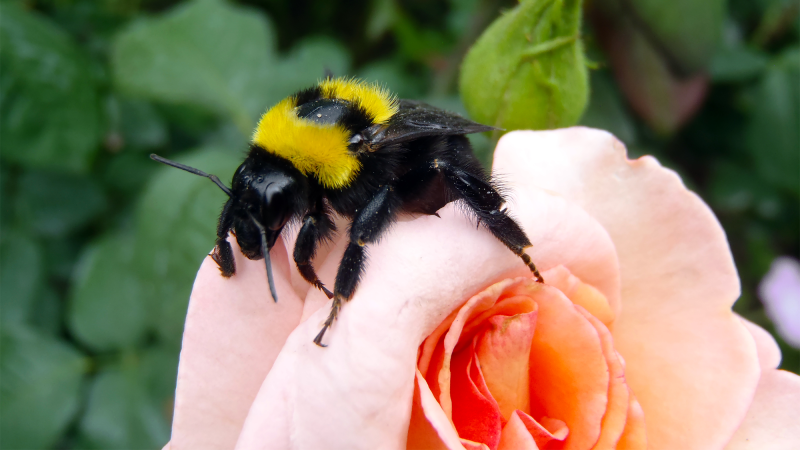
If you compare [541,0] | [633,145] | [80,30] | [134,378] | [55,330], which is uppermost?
[541,0]

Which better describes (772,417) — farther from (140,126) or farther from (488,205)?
(140,126)

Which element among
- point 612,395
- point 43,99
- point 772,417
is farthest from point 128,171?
point 772,417

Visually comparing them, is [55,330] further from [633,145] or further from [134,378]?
[633,145]

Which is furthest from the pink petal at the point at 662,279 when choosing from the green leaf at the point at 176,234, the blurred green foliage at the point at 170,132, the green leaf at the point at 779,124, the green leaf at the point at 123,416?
the green leaf at the point at 123,416

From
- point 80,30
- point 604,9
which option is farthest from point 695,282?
point 80,30

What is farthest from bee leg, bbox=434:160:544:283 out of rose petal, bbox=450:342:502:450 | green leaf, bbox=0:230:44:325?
green leaf, bbox=0:230:44:325

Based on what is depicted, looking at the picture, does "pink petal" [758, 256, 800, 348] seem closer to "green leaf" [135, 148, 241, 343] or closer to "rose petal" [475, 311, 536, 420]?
"rose petal" [475, 311, 536, 420]
